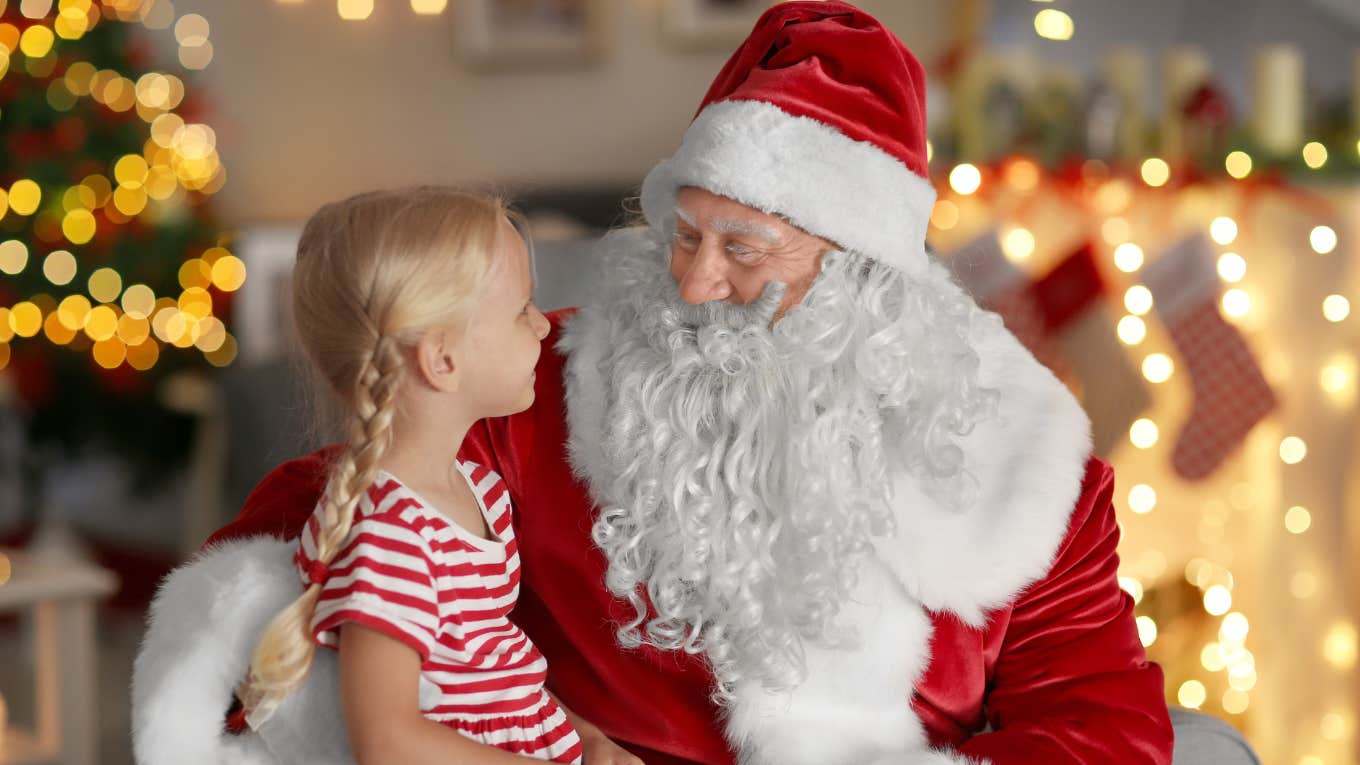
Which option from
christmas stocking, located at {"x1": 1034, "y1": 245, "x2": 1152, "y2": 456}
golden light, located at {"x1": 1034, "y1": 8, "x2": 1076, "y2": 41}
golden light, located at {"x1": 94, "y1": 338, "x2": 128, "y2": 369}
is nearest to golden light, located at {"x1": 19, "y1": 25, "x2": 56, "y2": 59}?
golden light, located at {"x1": 94, "y1": 338, "x2": 128, "y2": 369}

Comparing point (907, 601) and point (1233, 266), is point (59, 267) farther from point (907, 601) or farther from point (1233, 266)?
point (907, 601)

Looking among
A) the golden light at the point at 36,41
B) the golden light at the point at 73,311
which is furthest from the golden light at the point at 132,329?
the golden light at the point at 36,41

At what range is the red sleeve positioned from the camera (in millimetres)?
1431

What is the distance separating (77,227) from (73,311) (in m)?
0.27

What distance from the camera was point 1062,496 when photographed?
4.90 ft

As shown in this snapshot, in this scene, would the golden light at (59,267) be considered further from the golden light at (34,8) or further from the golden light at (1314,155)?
the golden light at (1314,155)

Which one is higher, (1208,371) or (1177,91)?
(1177,91)

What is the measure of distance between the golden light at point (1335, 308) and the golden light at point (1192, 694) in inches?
33.8

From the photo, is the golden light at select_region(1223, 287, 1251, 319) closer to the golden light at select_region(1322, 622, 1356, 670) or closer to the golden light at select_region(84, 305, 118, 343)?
the golden light at select_region(1322, 622, 1356, 670)

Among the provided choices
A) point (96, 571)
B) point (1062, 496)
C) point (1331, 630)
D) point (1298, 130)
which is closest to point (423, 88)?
point (96, 571)

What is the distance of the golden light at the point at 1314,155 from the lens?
2904 mm

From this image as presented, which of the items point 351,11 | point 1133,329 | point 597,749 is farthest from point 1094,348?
point 351,11

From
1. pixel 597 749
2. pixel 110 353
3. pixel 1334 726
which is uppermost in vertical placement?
pixel 597 749

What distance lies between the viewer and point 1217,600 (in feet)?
9.66
